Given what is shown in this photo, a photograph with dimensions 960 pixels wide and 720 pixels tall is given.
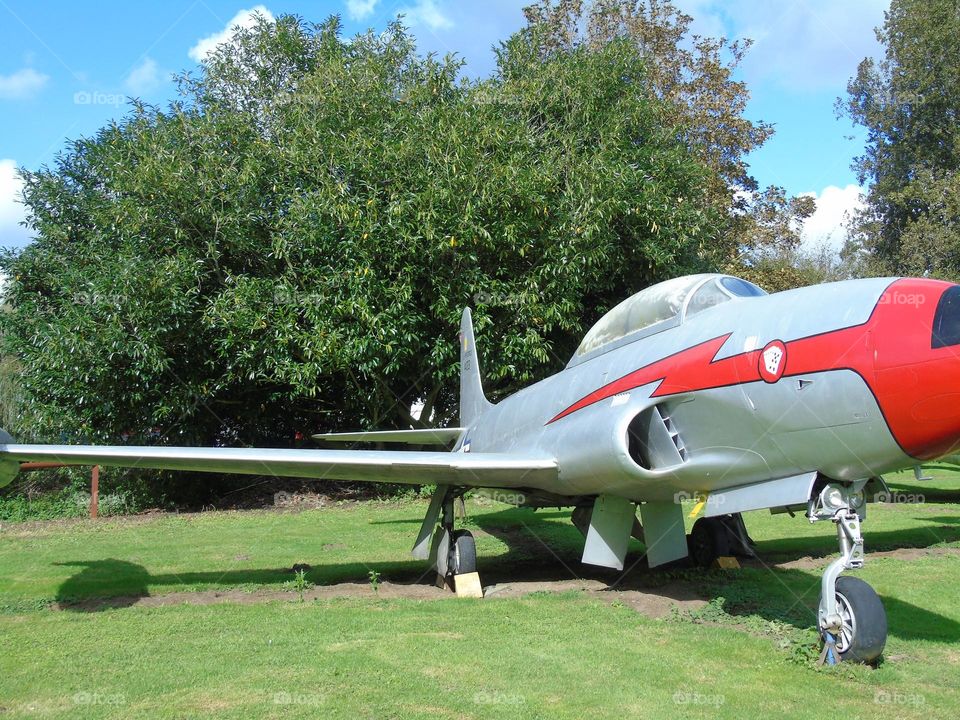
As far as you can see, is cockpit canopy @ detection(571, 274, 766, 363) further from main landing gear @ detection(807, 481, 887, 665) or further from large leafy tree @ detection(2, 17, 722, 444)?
large leafy tree @ detection(2, 17, 722, 444)

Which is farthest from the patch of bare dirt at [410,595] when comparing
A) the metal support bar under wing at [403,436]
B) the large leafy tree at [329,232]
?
the large leafy tree at [329,232]

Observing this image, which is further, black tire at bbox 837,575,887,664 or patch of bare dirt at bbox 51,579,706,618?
patch of bare dirt at bbox 51,579,706,618

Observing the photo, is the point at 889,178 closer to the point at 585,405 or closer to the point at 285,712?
the point at 585,405

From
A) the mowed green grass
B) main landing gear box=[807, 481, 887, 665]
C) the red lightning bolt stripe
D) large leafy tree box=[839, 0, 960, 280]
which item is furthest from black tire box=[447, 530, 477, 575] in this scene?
large leafy tree box=[839, 0, 960, 280]

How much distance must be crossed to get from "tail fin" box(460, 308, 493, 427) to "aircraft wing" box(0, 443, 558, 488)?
380cm

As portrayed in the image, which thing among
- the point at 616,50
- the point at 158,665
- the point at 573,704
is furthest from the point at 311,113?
the point at 573,704

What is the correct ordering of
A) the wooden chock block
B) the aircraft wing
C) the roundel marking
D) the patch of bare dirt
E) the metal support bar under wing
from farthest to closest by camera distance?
the metal support bar under wing → the wooden chock block → the patch of bare dirt → the aircraft wing → the roundel marking

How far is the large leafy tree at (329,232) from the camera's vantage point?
15.4m

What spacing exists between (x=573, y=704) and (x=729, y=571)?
4.79 meters

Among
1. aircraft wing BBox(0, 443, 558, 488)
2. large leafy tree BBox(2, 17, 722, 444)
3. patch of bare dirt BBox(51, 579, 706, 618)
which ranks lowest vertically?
patch of bare dirt BBox(51, 579, 706, 618)

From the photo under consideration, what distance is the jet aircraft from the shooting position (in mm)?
4781

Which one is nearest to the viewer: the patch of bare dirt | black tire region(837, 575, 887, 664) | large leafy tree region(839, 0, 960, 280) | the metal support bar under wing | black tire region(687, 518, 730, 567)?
black tire region(837, 575, 887, 664)

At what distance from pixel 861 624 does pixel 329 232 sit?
13217 mm

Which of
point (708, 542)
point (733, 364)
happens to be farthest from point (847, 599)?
point (708, 542)
